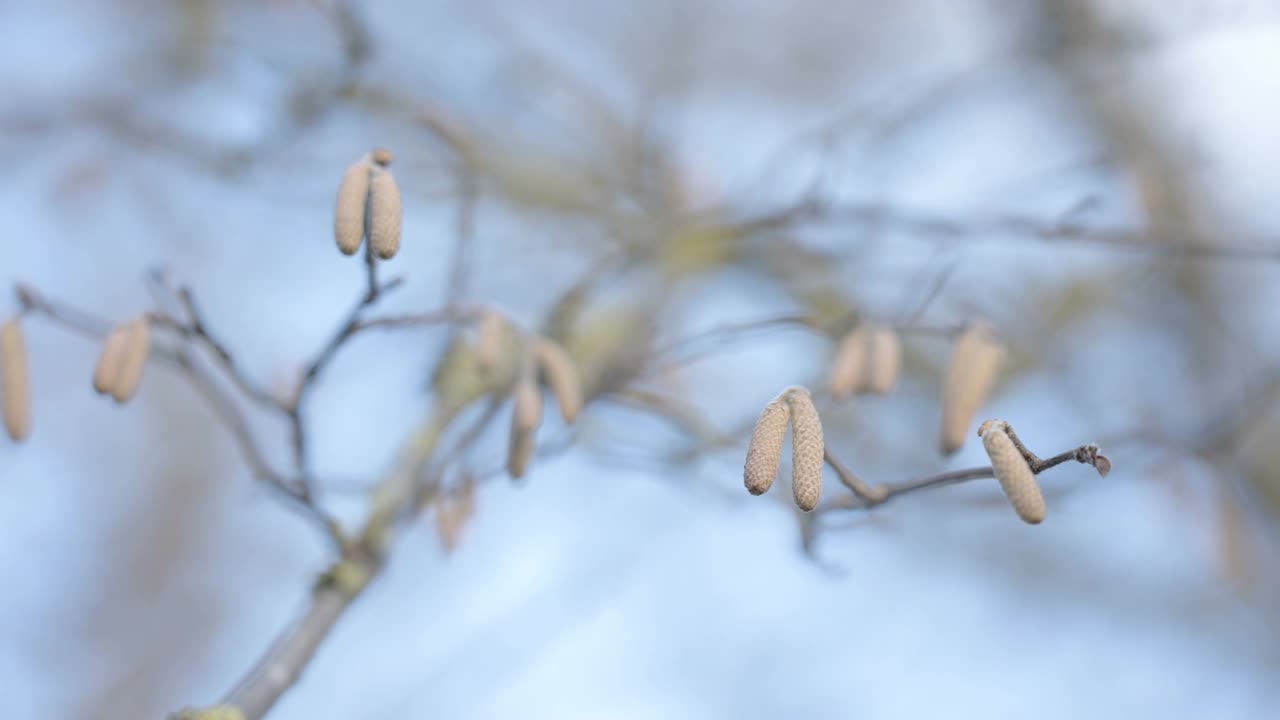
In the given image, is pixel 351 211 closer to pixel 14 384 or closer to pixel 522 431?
pixel 522 431

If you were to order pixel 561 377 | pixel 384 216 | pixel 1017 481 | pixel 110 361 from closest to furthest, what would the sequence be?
pixel 1017 481, pixel 384 216, pixel 110 361, pixel 561 377

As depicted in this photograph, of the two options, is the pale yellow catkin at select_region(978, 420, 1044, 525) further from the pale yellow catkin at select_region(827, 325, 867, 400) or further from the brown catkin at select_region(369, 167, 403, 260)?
the brown catkin at select_region(369, 167, 403, 260)

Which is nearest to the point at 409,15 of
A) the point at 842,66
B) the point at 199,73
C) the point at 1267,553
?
the point at 199,73

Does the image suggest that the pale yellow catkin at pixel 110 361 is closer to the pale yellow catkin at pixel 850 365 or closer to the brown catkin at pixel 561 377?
the brown catkin at pixel 561 377

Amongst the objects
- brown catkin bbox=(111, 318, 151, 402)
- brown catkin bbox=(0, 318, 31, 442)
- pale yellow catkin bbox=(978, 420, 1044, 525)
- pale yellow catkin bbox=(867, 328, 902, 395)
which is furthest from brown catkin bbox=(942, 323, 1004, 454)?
brown catkin bbox=(0, 318, 31, 442)

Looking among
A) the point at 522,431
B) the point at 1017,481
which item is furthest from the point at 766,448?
the point at 522,431

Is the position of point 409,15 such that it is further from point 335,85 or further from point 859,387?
point 859,387

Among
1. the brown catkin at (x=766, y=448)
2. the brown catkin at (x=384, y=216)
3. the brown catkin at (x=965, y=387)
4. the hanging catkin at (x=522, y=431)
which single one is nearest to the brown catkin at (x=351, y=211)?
the brown catkin at (x=384, y=216)
